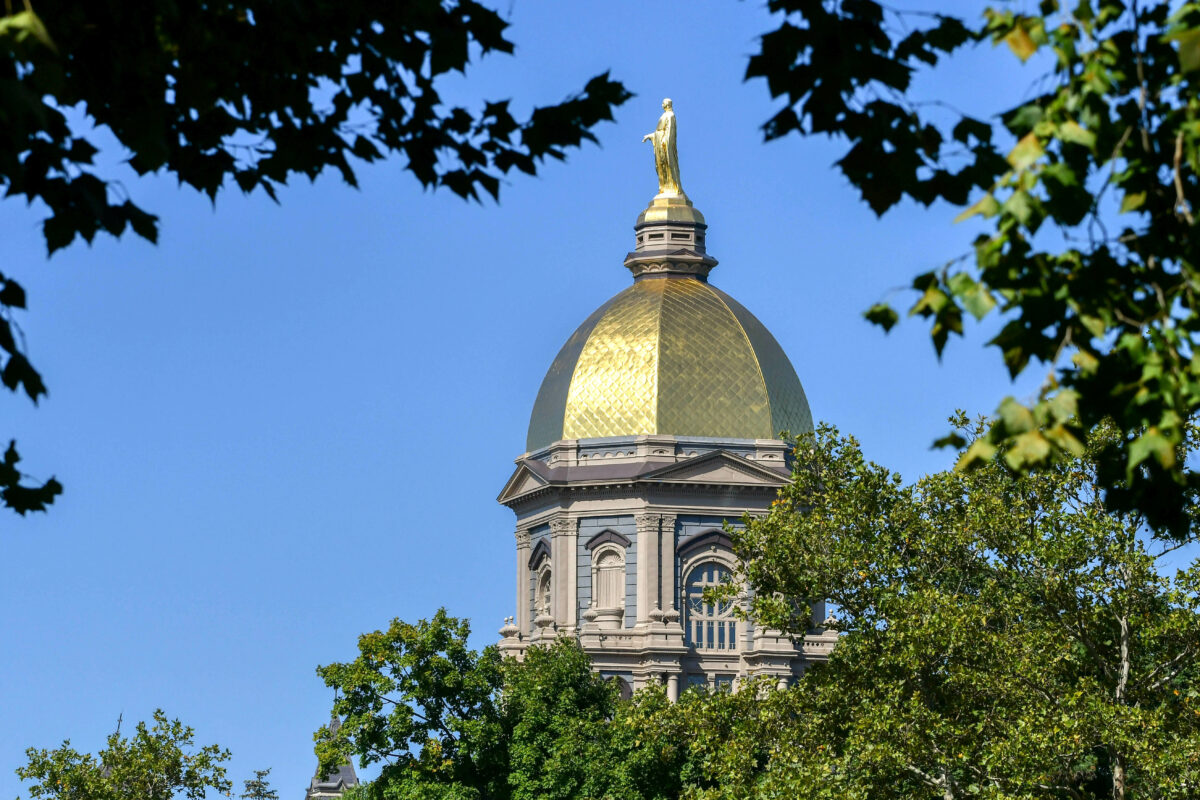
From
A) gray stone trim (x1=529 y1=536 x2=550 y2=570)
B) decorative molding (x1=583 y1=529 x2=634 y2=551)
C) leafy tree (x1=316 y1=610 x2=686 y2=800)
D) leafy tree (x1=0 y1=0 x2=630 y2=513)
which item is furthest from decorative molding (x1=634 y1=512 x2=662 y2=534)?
leafy tree (x1=0 y1=0 x2=630 y2=513)

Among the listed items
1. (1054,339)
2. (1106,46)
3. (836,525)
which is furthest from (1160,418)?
(836,525)

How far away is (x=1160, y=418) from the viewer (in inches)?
543

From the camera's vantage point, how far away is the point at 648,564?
92375 millimetres

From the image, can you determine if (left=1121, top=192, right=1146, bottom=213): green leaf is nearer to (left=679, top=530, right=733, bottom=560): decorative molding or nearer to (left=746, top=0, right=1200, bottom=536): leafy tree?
(left=746, top=0, right=1200, bottom=536): leafy tree

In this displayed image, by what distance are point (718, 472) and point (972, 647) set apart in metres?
47.1

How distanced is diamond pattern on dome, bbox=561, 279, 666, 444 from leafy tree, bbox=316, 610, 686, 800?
23.2m

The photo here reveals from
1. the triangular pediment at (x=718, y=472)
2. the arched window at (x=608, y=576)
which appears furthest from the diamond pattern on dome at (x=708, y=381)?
the arched window at (x=608, y=576)

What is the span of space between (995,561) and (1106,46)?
34.7m

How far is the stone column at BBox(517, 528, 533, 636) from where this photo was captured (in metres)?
97.6

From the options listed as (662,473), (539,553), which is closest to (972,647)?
(662,473)

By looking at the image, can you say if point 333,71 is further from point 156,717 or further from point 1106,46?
point 156,717

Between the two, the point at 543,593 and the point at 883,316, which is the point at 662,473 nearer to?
the point at 543,593

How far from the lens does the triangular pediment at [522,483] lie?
94.9m

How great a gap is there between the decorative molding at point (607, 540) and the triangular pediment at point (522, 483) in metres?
2.86
